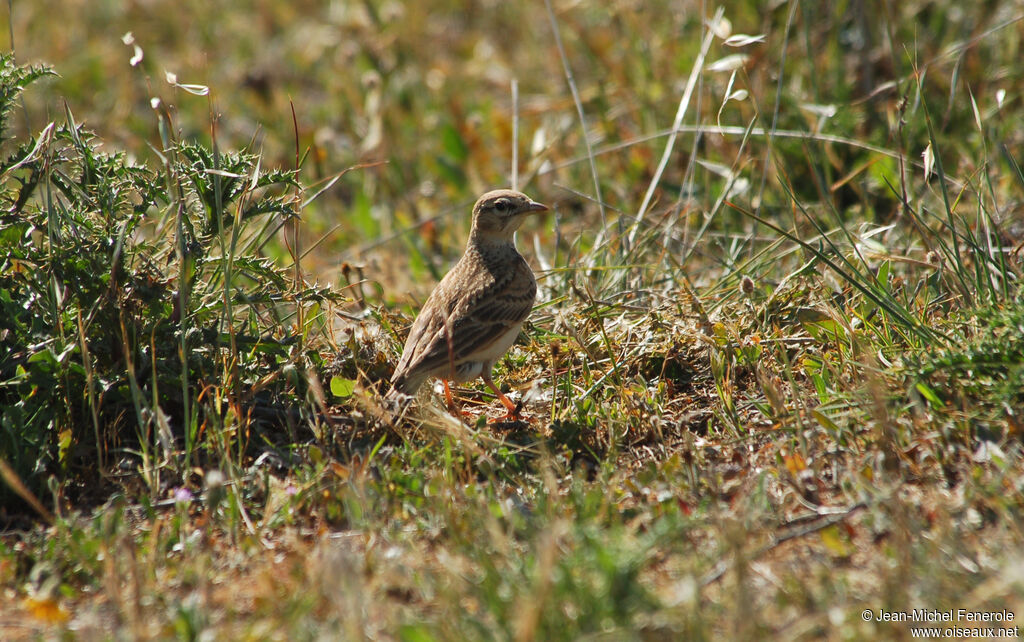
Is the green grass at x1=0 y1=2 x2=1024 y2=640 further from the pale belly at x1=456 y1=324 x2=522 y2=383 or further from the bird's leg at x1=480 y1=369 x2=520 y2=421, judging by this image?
the pale belly at x1=456 y1=324 x2=522 y2=383

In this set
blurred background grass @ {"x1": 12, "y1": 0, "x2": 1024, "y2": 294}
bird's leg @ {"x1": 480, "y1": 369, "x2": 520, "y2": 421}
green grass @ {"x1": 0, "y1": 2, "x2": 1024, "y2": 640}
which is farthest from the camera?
blurred background grass @ {"x1": 12, "y1": 0, "x2": 1024, "y2": 294}

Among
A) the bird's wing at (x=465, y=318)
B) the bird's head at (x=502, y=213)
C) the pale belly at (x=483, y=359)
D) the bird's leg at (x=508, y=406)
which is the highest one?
the bird's head at (x=502, y=213)

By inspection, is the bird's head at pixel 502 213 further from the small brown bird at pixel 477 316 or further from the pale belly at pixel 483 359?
the pale belly at pixel 483 359

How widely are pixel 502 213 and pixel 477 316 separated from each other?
33.5 inches

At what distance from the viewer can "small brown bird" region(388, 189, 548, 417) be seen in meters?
4.67

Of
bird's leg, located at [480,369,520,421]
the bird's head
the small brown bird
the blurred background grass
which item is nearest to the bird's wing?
the small brown bird

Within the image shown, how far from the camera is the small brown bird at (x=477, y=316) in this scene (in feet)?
15.3

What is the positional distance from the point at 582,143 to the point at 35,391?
15.8ft

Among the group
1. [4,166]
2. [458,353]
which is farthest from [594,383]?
[4,166]

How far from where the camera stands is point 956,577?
9.58 ft

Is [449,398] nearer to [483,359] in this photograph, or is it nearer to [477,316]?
[483,359]

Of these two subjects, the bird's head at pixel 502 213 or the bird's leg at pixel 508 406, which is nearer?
the bird's leg at pixel 508 406

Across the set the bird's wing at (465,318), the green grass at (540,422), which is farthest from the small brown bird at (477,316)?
the green grass at (540,422)

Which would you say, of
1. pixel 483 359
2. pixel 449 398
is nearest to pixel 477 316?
pixel 483 359
